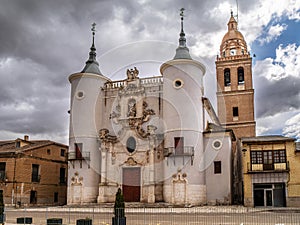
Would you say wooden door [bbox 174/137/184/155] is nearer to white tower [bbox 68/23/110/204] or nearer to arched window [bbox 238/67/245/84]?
white tower [bbox 68/23/110/204]

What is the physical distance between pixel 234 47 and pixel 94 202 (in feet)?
120

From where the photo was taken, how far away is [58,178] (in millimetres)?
50000

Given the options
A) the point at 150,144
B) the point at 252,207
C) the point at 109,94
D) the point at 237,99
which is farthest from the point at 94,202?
the point at 237,99

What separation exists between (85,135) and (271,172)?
20.2 metres

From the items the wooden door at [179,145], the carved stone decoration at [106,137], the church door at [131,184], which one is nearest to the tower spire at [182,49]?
the wooden door at [179,145]

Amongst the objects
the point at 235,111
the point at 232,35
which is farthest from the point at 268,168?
the point at 232,35

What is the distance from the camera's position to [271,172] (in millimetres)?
34156

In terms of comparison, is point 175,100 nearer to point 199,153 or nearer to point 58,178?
point 199,153

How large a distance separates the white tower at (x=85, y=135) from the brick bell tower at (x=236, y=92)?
23.4 m

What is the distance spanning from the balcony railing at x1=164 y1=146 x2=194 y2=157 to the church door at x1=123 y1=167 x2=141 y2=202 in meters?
4.40

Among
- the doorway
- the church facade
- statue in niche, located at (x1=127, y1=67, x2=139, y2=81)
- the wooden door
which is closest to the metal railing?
the doorway

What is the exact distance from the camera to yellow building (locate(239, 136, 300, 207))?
3375 cm

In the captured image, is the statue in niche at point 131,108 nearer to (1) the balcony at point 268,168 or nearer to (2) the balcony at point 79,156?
(2) the balcony at point 79,156

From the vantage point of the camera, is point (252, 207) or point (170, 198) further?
point (170, 198)
